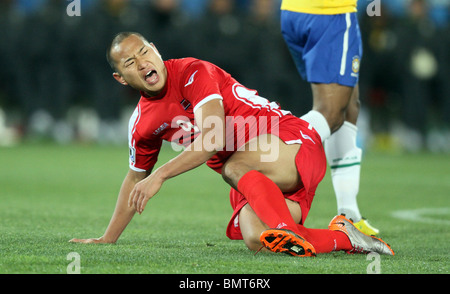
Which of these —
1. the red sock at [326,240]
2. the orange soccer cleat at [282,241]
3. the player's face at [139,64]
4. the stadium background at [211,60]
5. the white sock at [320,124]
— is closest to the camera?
the orange soccer cleat at [282,241]

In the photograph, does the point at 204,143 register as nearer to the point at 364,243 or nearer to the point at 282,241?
the point at 282,241

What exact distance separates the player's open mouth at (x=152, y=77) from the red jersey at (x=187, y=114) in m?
0.11

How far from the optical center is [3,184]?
7.20 m

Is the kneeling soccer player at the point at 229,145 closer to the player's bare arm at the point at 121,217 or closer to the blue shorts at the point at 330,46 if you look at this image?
the player's bare arm at the point at 121,217

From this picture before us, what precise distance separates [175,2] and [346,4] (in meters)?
9.27

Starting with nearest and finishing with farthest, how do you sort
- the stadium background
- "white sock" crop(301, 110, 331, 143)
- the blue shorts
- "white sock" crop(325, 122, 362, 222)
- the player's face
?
the player's face → "white sock" crop(301, 110, 331, 143) → "white sock" crop(325, 122, 362, 222) → the blue shorts → the stadium background

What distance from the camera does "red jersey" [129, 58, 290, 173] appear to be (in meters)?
3.92

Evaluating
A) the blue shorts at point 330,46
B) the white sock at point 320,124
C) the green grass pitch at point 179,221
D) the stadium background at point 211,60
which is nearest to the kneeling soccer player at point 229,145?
the green grass pitch at point 179,221

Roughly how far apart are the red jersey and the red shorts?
3.7 inches

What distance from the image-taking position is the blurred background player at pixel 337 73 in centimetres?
486

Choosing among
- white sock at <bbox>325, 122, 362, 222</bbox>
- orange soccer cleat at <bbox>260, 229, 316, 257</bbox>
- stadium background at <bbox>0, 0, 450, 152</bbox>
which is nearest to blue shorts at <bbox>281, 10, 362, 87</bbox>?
white sock at <bbox>325, 122, 362, 222</bbox>

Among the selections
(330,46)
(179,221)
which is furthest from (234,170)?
(330,46)

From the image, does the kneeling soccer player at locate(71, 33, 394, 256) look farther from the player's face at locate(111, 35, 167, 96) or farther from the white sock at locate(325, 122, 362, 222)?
the white sock at locate(325, 122, 362, 222)
